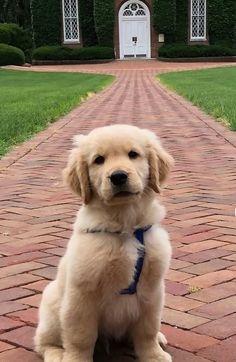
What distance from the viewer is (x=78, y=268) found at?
2.43 meters

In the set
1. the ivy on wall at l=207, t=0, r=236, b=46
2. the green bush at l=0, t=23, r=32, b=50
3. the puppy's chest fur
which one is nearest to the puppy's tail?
the puppy's chest fur

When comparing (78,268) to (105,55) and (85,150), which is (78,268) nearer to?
(85,150)

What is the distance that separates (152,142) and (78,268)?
655mm

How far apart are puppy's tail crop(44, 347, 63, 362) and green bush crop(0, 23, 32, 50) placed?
118 ft

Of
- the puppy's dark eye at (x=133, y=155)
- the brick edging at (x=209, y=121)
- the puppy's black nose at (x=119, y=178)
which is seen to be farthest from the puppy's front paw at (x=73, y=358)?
the brick edging at (x=209, y=121)

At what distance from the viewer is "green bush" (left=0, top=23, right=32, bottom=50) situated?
122 ft

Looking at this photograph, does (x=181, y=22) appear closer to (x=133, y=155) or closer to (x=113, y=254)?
(x=133, y=155)

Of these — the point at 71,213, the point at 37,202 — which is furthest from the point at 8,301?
the point at 37,202

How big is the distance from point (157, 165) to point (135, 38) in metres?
39.6

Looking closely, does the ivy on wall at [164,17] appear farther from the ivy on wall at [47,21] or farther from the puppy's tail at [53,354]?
the puppy's tail at [53,354]

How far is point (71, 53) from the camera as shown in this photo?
1538 inches

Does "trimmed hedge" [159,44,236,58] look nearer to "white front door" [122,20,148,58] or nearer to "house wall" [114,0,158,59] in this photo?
"house wall" [114,0,158,59]

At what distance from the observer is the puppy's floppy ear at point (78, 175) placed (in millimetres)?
2584

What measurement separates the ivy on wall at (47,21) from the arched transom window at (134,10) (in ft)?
15.4
